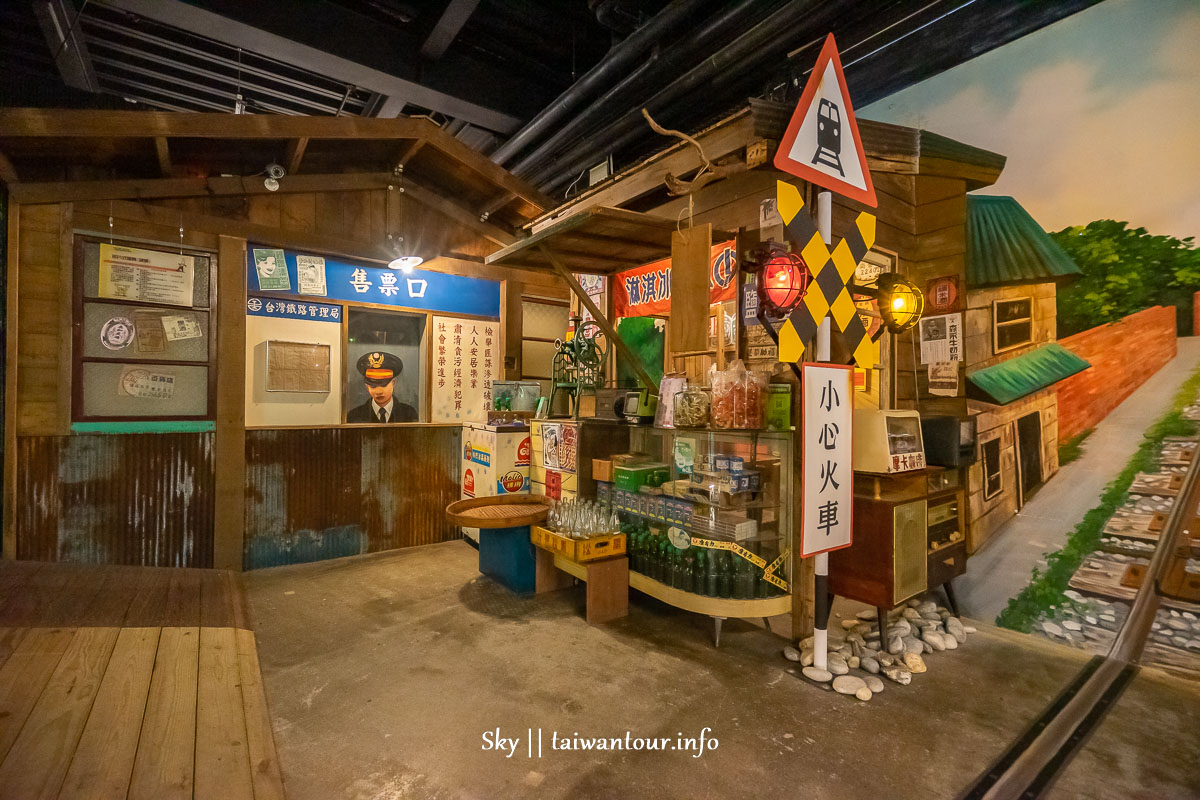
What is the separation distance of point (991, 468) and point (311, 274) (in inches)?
261

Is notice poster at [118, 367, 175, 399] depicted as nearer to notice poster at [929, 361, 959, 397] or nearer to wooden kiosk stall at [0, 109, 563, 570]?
wooden kiosk stall at [0, 109, 563, 570]

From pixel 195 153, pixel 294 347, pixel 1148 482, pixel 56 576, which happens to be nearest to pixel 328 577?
pixel 56 576

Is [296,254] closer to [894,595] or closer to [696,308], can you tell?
[696,308]

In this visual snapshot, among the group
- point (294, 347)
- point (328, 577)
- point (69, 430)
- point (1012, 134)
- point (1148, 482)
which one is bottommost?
point (328, 577)

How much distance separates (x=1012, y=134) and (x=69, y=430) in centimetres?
802

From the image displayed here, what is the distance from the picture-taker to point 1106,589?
11.7 feet

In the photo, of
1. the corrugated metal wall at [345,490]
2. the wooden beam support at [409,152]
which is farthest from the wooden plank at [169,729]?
the wooden beam support at [409,152]

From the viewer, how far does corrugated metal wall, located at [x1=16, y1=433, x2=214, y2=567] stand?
4492mm

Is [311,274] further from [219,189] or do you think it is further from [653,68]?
[653,68]

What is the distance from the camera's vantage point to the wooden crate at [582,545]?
4008 mm

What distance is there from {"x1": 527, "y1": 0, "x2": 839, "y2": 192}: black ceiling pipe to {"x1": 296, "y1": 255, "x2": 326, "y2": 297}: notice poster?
10.1ft

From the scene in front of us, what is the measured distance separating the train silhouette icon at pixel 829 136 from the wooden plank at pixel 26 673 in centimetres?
454

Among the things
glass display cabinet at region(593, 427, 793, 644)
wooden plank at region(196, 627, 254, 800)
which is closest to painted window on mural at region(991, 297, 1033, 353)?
glass display cabinet at region(593, 427, 793, 644)

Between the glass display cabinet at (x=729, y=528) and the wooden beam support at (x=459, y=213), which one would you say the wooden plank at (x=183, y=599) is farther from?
the wooden beam support at (x=459, y=213)
